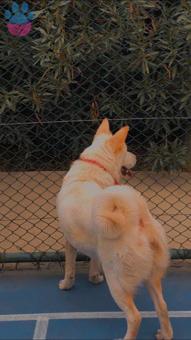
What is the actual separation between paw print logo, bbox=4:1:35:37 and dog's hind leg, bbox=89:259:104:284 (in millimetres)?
2837

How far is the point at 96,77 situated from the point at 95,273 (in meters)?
2.89

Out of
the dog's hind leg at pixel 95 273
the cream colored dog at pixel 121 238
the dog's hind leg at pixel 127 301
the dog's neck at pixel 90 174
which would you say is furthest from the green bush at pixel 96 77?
the dog's hind leg at pixel 127 301

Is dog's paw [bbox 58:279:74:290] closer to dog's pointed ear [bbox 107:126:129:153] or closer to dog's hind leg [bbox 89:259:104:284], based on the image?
dog's hind leg [bbox 89:259:104:284]

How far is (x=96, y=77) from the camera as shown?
6.63m

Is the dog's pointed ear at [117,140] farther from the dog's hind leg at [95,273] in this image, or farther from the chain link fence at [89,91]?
the chain link fence at [89,91]

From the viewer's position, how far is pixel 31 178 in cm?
637

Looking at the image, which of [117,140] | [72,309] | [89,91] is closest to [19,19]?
[89,91]

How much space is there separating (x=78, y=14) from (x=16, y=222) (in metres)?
2.27

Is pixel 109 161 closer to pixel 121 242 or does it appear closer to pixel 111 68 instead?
pixel 121 242

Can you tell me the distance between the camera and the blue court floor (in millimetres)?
3816

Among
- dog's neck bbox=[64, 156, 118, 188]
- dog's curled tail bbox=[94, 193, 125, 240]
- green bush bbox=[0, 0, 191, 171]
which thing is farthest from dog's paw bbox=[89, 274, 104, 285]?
green bush bbox=[0, 0, 191, 171]

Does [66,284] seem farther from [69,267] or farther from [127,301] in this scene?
[127,301]

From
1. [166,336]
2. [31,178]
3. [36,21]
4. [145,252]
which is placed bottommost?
[31,178]

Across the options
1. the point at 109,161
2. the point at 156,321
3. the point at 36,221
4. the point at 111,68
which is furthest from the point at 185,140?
the point at 156,321
